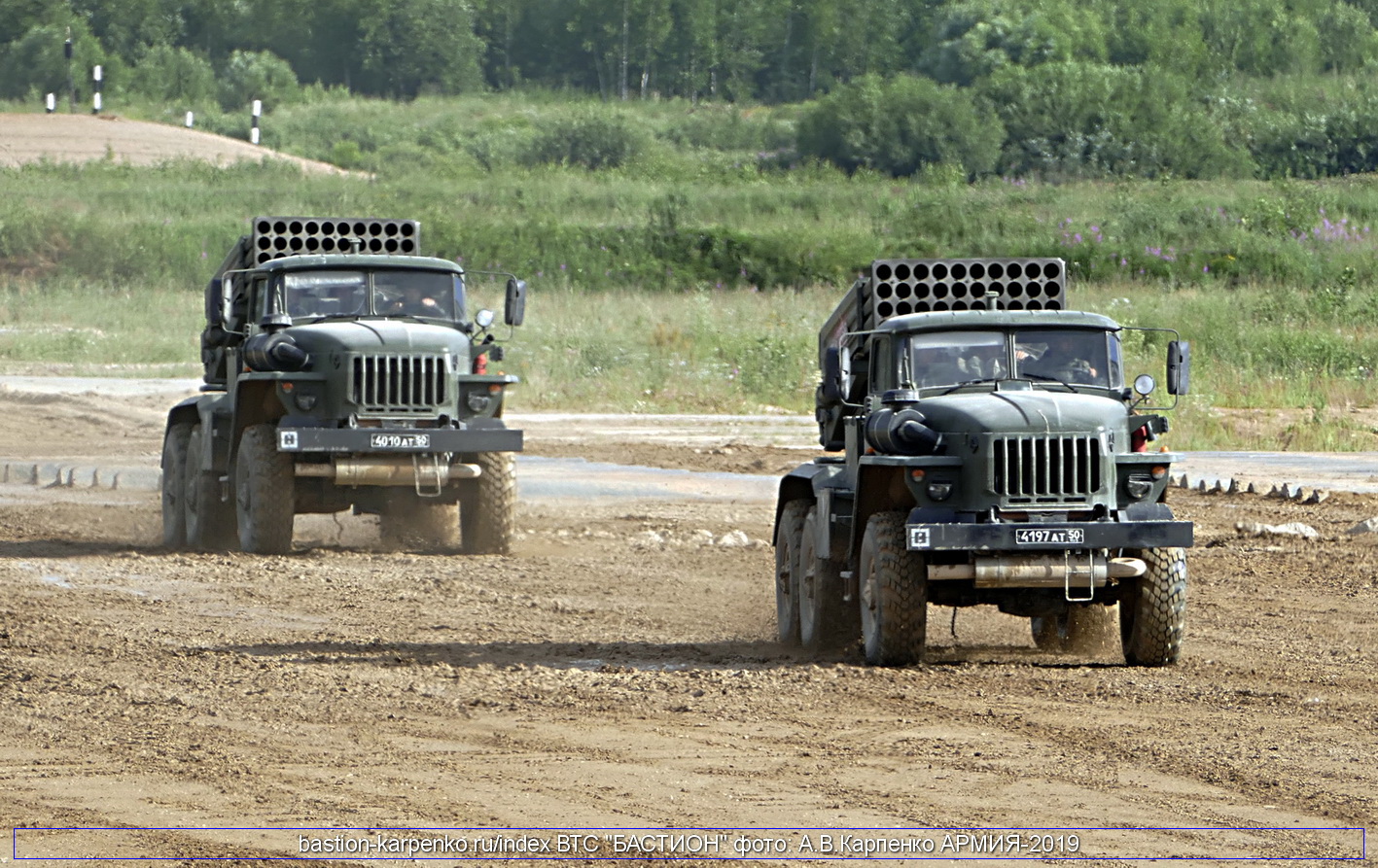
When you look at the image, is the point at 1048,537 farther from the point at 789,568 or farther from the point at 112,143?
the point at 112,143

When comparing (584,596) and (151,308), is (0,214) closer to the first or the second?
(151,308)

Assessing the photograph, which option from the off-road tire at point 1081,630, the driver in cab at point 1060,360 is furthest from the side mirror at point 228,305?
the driver in cab at point 1060,360

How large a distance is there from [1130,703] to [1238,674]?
1.23 metres

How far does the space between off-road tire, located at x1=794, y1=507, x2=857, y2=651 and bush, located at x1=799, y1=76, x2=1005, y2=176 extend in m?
58.2

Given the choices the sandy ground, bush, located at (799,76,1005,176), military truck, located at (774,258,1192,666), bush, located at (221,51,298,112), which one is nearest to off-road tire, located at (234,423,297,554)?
military truck, located at (774,258,1192,666)

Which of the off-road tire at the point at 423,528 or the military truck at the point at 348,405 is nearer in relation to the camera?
the military truck at the point at 348,405

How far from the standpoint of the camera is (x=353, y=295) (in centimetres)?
1644

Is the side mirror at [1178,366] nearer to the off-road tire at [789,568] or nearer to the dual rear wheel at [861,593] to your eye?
the dual rear wheel at [861,593]

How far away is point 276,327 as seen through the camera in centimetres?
1627

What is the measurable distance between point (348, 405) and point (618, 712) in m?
6.76

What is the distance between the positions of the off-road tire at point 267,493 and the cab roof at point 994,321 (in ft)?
21.3

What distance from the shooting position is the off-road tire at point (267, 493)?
15.7 metres

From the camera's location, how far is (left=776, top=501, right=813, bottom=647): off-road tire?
11.8m

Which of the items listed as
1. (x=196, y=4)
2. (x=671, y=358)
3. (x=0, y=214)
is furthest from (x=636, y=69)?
(x=671, y=358)
